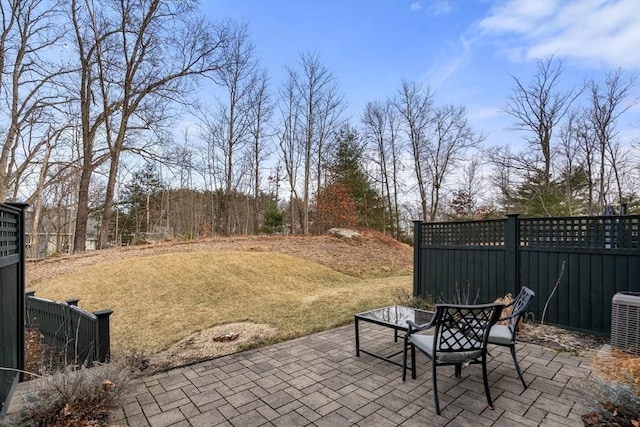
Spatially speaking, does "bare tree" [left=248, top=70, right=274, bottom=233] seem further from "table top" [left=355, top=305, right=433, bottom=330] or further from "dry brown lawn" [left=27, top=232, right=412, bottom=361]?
"table top" [left=355, top=305, right=433, bottom=330]

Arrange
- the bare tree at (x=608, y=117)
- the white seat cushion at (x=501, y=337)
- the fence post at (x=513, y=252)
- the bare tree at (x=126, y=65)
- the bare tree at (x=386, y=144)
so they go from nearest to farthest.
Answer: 1. the white seat cushion at (x=501, y=337)
2. the fence post at (x=513, y=252)
3. the bare tree at (x=126, y=65)
4. the bare tree at (x=608, y=117)
5. the bare tree at (x=386, y=144)

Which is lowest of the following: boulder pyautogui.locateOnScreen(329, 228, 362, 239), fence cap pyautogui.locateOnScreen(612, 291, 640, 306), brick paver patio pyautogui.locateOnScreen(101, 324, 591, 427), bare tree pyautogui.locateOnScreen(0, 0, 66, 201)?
brick paver patio pyautogui.locateOnScreen(101, 324, 591, 427)

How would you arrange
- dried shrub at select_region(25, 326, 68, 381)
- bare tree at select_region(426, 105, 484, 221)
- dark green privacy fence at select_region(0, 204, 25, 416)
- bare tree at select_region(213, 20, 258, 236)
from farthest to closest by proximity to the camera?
bare tree at select_region(426, 105, 484, 221) → bare tree at select_region(213, 20, 258, 236) → dried shrub at select_region(25, 326, 68, 381) → dark green privacy fence at select_region(0, 204, 25, 416)

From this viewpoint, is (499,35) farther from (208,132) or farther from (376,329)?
(208,132)

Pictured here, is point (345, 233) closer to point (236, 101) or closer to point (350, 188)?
point (350, 188)

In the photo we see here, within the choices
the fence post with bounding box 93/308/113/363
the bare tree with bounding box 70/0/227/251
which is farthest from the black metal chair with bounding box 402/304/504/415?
the bare tree with bounding box 70/0/227/251

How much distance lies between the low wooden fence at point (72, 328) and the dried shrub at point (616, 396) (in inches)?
141

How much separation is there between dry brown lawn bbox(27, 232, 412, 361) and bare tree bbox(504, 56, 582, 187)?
26.8ft

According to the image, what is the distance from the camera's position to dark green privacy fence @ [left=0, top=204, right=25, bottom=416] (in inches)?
81.2

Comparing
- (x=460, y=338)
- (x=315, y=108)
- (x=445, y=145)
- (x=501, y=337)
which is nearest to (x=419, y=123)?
(x=445, y=145)

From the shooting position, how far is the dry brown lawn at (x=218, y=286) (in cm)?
474

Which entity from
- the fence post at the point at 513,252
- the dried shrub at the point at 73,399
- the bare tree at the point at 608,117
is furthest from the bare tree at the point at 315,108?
the dried shrub at the point at 73,399

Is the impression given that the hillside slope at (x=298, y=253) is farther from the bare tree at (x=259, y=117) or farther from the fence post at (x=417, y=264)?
the bare tree at (x=259, y=117)

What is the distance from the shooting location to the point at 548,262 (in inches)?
157
